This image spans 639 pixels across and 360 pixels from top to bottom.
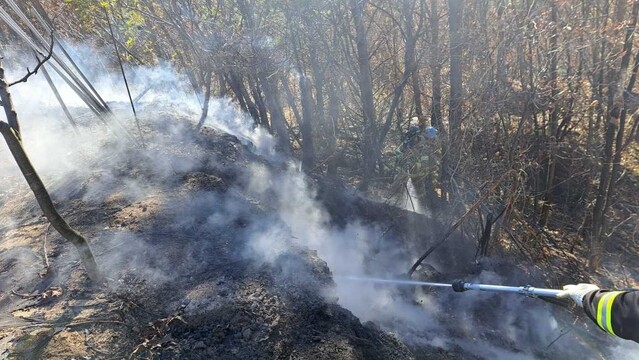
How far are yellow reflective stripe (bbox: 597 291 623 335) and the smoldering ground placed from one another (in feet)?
7.13

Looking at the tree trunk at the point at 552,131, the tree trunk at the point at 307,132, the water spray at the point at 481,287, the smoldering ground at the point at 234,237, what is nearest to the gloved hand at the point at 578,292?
the water spray at the point at 481,287

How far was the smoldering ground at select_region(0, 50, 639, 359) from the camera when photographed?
4492mm

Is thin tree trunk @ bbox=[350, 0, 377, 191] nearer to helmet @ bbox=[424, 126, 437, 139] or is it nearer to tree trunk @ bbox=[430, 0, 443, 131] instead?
tree trunk @ bbox=[430, 0, 443, 131]

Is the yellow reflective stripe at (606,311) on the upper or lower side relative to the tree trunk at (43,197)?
lower

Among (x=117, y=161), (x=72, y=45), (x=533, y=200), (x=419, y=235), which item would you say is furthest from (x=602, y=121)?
(x=72, y=45)

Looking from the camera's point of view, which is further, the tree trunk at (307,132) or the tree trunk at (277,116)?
the tree trunk at (277,116)

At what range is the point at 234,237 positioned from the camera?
4949 mm

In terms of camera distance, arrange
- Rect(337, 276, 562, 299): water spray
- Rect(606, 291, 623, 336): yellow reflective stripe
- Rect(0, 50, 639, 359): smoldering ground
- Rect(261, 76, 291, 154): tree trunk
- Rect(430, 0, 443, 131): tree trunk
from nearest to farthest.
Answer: Rect(606, 291, 623, 336): yellow reflective stripe → Rect(337, 276, 562, 299): water spray → Rect(0, 50, 639, 359): smoldering ground → Rect(430, 0, 443, 131): tree trunk → Rect(261, 76, 291, 154): tree trunk

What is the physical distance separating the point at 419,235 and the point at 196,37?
594 cm

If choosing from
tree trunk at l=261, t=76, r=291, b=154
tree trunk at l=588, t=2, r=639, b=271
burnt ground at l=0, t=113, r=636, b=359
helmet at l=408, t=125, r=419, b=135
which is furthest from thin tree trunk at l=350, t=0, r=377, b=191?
tree trunk at l=588, t=2, r=639, b=271

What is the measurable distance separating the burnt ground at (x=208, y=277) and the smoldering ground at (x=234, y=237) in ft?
0.07

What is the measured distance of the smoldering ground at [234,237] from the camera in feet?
14.7

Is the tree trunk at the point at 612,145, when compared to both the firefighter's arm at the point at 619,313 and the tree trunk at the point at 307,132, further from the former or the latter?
the tree trunk at the point at 307,132

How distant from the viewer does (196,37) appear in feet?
26.0
